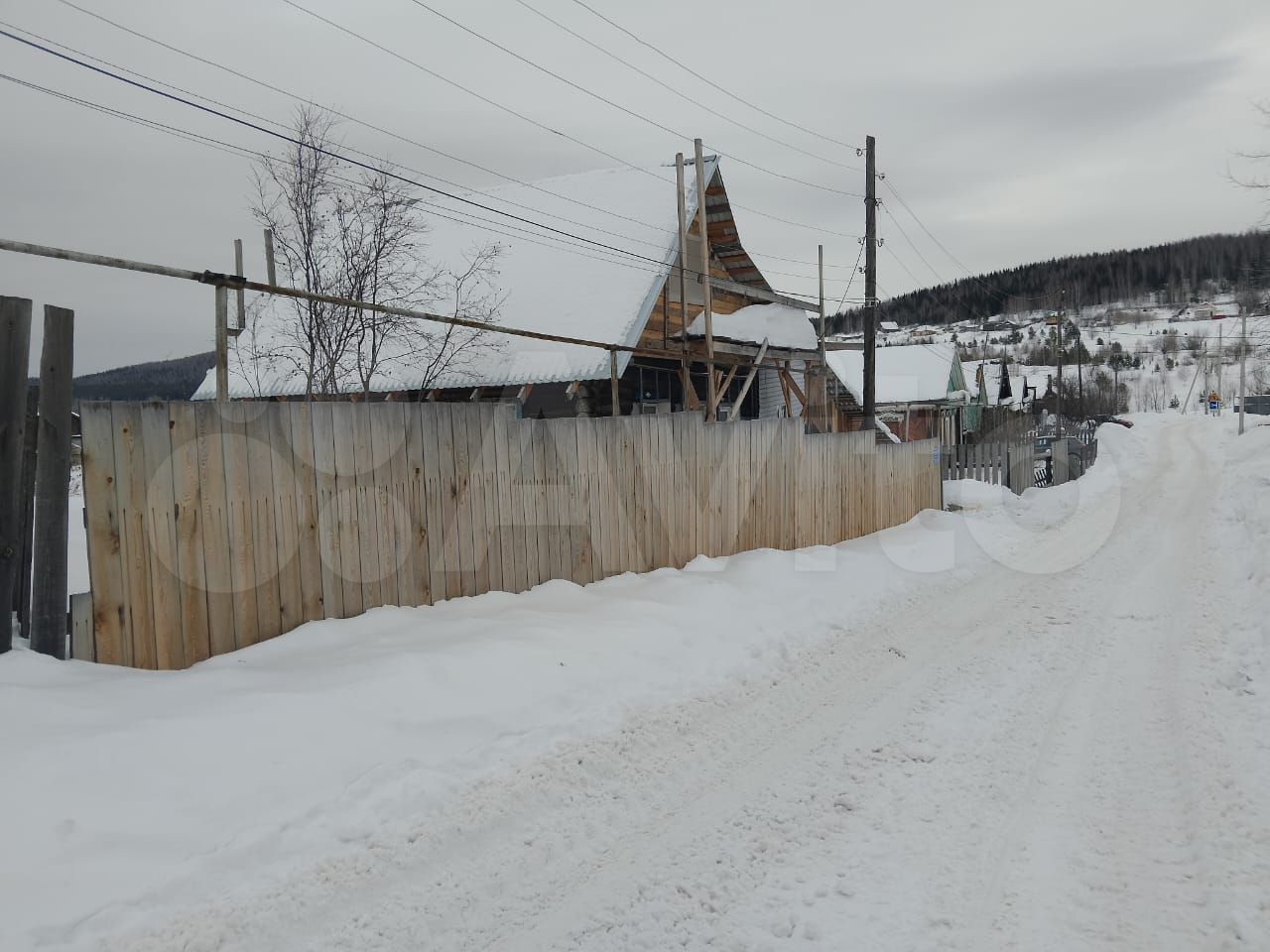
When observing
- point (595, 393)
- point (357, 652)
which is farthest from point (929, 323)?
point (357, 652)

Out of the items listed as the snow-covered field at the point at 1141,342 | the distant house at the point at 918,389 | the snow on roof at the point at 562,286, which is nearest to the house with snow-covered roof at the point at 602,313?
the snow on roof at the point at 562,286

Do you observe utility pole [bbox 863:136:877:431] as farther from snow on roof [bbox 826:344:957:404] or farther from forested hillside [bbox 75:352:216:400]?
snow on roof [bbox 826:344:957:404]

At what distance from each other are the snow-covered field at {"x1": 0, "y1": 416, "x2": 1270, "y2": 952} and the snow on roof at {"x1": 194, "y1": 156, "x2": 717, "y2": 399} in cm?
908

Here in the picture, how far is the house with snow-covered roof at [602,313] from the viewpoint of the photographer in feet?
50.7

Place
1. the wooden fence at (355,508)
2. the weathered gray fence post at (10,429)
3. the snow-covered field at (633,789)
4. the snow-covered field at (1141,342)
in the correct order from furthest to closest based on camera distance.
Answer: the snow-covered field at (1141,342) → the wooden fence at (355,508) → the weathered gray fence post at (10,429) → the snow-covered field at (633,789)

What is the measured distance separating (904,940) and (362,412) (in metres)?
4.80

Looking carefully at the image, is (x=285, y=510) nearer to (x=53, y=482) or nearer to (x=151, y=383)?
(x=53, y=482)

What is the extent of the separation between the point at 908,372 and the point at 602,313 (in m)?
29.8

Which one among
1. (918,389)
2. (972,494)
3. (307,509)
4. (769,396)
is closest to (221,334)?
(307,509)

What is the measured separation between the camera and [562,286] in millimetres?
17156

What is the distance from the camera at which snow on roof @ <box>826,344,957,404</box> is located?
127 feet

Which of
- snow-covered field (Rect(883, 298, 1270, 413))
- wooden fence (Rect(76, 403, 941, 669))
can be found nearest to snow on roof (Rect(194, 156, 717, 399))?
wooden fence (Rect(76, 403, 941, 669))

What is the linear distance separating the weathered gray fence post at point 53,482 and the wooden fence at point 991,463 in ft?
57.7

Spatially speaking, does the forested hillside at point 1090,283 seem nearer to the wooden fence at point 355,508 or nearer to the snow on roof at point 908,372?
the snow on roof at point 908,372
